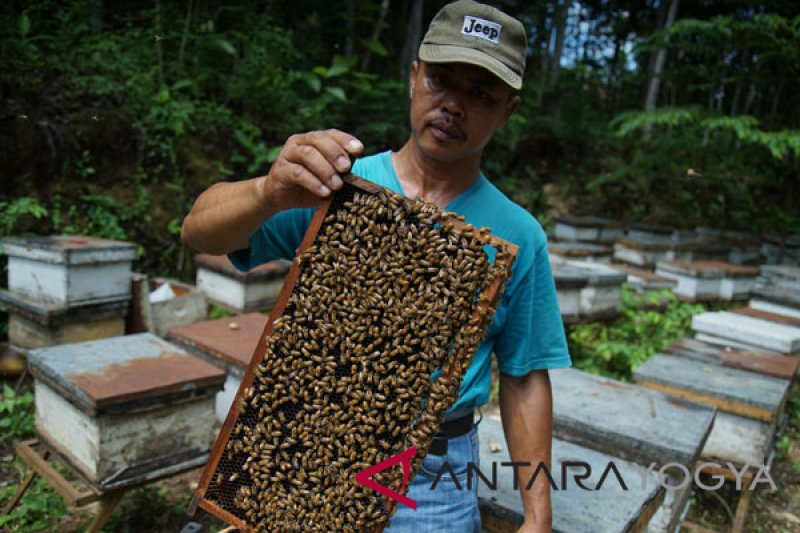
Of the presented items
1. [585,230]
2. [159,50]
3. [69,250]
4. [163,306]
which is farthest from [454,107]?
[585,230]

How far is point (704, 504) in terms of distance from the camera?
16.0ft

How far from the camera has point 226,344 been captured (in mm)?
4633

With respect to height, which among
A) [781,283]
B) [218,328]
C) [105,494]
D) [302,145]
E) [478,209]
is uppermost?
[302,145]

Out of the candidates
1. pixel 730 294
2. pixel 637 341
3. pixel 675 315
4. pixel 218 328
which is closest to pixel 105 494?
pixel 218 328

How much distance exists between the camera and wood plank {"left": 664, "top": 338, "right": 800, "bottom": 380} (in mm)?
4805

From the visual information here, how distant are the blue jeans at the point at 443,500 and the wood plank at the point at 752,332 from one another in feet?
14.5

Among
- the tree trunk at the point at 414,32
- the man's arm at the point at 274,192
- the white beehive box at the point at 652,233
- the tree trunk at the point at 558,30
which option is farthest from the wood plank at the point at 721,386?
the tree trunk at the point at 558,30

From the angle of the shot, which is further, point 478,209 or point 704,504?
point 704,504

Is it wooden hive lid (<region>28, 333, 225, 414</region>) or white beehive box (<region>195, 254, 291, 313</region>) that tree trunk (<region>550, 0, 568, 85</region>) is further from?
wooden hive lid (<region>28, 333, 225, 414</region>)

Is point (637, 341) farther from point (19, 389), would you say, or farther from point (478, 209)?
point (19, 389)

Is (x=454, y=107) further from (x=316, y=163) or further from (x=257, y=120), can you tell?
(x=257, y=120)

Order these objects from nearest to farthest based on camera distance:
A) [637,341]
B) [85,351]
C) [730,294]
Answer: [85,351]
[637,341]
[730,294]

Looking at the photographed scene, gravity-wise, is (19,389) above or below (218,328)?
below

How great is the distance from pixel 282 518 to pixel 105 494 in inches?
82.3
